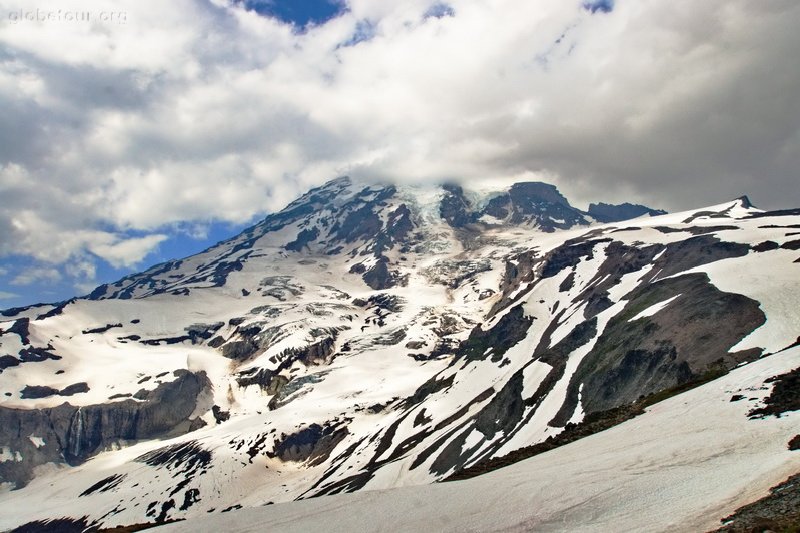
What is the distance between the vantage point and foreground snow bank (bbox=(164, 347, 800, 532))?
2027 centimetres

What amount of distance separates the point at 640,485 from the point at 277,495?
15856 centimetres

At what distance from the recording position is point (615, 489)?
23.1 metres

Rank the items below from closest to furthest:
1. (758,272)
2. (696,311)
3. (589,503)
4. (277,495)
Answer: (589,503) → (696,311) → (758,272) → (277,495)

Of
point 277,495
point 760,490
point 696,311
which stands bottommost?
point 277,495

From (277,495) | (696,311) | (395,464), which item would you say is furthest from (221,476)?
(696,311)

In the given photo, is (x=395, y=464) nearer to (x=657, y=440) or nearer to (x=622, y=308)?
(x=622, y=308)

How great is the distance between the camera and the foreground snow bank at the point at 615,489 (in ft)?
66.5

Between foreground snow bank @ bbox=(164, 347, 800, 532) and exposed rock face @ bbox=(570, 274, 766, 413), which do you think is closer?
foreground snow bank @ bbox=(164, 347, 800, 532)

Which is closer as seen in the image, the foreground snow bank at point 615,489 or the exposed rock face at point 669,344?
the foreground snow bank at point 615,489

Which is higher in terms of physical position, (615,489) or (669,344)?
(669,344)

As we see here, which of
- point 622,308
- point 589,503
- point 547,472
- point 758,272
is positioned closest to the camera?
point 589,503

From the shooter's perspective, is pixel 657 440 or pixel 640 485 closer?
pixel 640 485

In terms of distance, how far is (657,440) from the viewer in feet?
97.4

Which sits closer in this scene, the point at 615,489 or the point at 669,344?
the point at 615,489
